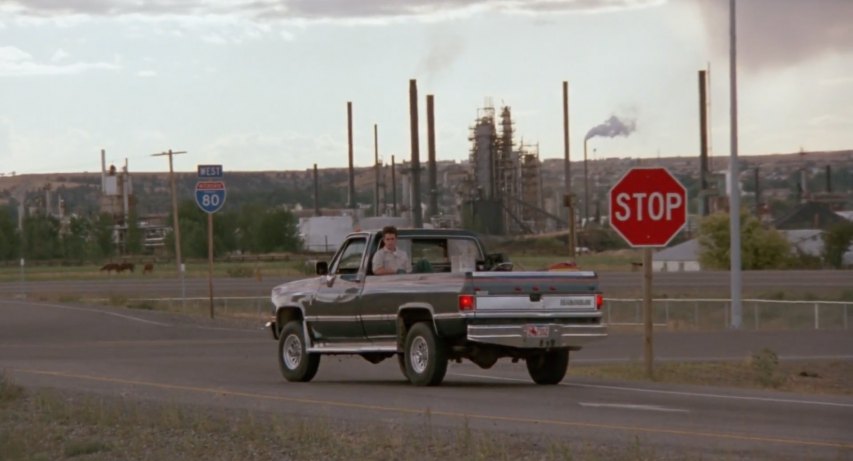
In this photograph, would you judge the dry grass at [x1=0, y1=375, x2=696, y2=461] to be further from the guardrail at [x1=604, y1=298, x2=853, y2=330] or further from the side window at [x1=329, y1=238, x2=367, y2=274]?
the guardrail at [x1=604, y1=298, x2=853, y2=330]

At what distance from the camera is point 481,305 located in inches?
766

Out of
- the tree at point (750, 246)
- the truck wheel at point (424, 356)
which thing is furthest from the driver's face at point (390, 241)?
the tree at point (750, 246)

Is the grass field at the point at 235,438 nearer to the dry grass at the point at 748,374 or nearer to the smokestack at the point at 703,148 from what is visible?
the dry grass at the point at 748,374

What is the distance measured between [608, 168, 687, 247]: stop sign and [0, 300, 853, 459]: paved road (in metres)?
2.13

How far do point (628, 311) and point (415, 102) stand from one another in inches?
1446

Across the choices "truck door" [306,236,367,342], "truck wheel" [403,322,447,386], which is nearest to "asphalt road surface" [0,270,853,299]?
"truck door" [306,236,367,342]

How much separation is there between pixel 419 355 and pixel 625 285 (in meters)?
49.5

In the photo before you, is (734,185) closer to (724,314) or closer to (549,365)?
(724,314)

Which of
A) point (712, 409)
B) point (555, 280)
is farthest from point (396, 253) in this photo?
point (712, 409)

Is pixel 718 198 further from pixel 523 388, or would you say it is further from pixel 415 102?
pixel 523 388

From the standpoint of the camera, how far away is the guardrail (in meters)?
45.7

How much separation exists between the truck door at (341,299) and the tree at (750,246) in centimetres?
6634

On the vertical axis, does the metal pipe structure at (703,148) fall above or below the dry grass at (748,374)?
above

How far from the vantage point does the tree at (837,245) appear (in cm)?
9306
